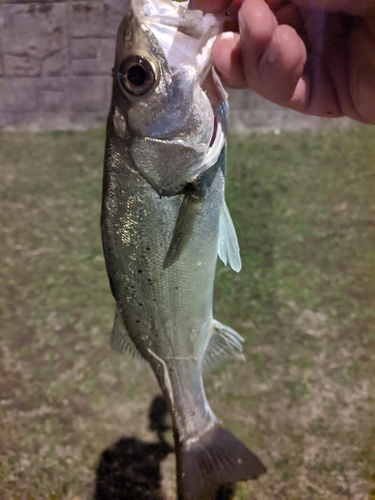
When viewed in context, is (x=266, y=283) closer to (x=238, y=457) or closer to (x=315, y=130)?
(x=238, y=457)

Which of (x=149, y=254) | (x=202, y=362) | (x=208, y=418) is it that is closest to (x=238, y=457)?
(x=208, y=418)

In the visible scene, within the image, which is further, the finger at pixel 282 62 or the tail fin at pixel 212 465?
the tail fin at pixel 212 465

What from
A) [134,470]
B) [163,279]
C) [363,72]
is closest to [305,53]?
[363,72]

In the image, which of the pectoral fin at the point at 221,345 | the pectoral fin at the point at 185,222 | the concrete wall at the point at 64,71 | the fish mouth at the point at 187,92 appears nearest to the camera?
the fish mouth at the point at 187,92

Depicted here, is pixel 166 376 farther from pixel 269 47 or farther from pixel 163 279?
pixel 269 47

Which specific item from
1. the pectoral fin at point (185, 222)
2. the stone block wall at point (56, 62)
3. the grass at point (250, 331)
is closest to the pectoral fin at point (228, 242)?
the pectoral fin at point (185, 222)

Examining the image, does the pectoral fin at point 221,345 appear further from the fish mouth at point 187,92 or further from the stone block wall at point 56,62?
the stone block wall at point 56,62
